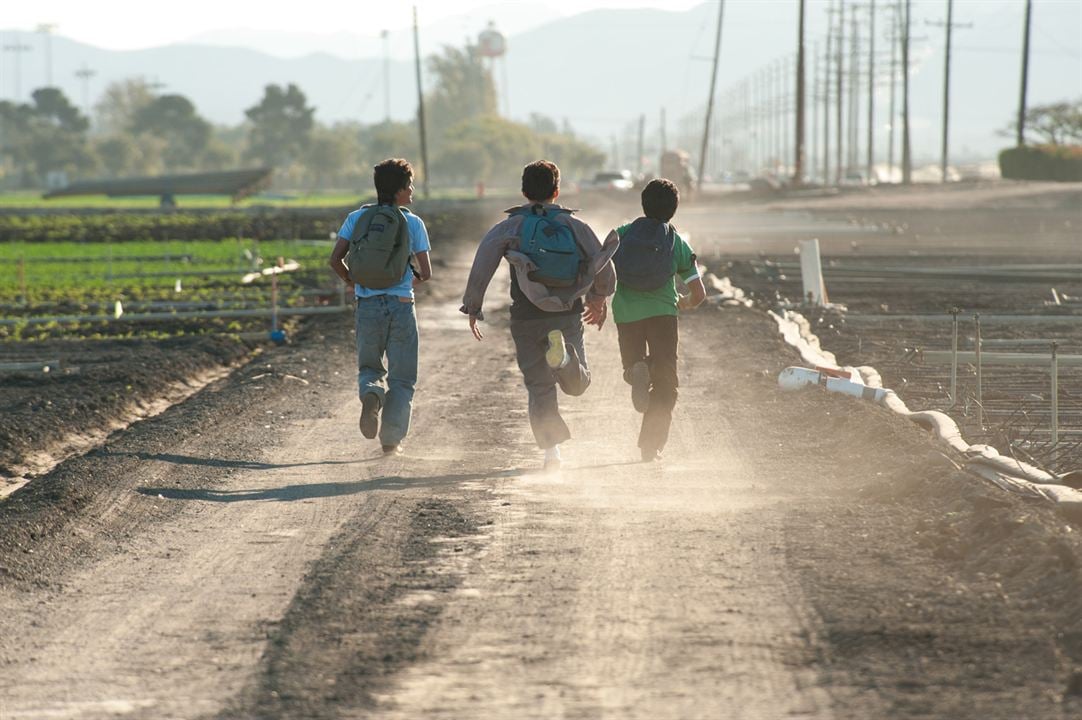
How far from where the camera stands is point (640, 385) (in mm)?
9961

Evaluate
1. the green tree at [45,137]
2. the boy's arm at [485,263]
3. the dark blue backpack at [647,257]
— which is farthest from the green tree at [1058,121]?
the boy's arm at [485,263]

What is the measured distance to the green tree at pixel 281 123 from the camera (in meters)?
156

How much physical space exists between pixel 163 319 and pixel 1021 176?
61473 millimetres

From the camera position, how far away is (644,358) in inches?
403

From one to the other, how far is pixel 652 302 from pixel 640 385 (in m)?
0.54

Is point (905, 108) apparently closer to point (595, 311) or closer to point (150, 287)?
point (150, 287)

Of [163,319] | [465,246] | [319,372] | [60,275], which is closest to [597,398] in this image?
[319,372]

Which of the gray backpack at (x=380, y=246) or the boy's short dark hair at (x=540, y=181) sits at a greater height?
the boy's short dark hair at (x=540, y=181)

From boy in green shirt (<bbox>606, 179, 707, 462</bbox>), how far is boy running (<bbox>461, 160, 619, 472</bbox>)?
281 millimetres

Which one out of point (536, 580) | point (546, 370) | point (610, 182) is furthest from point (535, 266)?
point (610, 182)

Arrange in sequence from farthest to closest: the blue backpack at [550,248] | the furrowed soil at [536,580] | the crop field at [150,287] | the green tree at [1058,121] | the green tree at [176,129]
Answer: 1. the green tree at [176,129]
2. the green tree at [1058,121]
3. the crop field at [150,287]
4. the blue backpack at [550,248]
5. the furrowed soil at [536,580]

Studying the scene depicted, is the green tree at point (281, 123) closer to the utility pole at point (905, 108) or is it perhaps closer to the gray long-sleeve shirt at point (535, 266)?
the utility pole at point (905, 108)

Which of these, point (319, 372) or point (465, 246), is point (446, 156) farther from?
point (319, 372)

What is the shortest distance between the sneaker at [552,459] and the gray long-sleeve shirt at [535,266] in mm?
889
